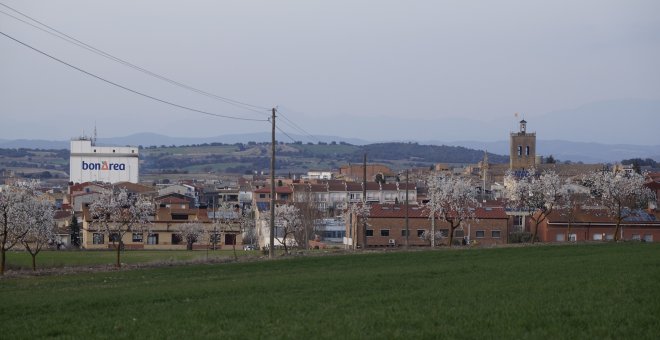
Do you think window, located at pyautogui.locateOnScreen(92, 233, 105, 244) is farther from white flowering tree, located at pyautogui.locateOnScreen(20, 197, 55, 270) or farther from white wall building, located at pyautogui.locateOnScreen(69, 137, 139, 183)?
white wall building, located at pyautogui.locateOnScreen(69, 137, 139, 183)

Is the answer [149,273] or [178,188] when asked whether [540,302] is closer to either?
[149,273]

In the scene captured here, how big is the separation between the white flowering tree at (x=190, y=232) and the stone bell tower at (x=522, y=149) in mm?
84925

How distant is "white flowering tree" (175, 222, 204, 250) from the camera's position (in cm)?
9469

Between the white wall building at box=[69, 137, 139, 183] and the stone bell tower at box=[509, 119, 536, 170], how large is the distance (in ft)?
228

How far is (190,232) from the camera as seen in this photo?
311 ft

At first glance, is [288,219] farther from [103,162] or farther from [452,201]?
[103,162]

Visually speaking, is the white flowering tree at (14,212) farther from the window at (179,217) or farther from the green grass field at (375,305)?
the window at (179,217)

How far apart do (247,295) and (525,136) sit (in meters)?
146

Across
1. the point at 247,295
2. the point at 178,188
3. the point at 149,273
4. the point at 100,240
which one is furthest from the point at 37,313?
the point at 178,188

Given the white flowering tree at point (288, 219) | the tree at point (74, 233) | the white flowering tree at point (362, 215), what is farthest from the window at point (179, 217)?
the white flowering tree at point (362, 215)

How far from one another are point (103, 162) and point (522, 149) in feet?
254

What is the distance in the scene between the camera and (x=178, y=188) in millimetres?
149125

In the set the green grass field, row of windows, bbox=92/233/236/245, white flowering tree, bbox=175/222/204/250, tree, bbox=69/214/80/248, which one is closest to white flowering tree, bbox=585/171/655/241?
row of windows, bbox=92/233/236/245

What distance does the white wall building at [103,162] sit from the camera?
179m
